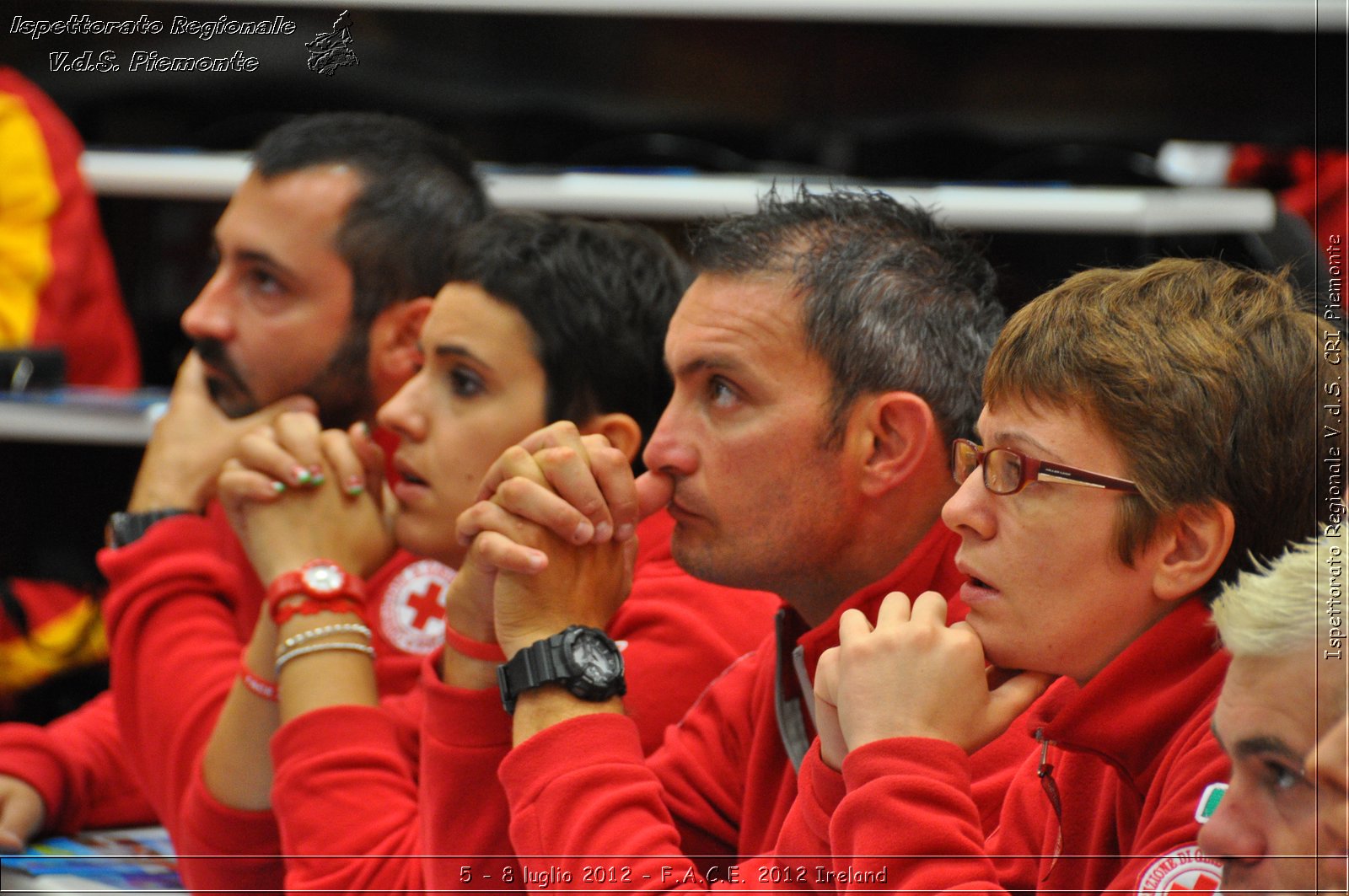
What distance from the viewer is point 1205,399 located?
877 millimetres

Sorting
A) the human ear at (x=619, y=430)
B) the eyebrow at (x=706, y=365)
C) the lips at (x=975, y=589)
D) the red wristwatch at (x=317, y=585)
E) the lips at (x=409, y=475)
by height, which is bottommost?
the red wristwatch at (x=317, y=585)

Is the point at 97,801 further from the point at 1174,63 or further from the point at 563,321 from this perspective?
the point at 1174,63

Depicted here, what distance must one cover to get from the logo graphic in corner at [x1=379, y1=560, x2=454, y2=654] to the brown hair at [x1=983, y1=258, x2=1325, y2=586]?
839 mm

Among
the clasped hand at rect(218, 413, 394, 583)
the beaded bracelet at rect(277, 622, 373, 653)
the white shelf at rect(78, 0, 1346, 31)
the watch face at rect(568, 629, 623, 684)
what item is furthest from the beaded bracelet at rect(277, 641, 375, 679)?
the white shelf at rect(78, 0, 1346, 31)

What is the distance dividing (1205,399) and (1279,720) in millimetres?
219

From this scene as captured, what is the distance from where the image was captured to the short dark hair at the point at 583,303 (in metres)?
1.53

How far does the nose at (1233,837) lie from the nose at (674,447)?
0.58m

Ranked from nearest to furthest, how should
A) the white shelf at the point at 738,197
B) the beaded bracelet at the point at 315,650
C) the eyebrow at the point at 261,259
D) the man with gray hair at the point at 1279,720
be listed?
the man with gray hair at the point at 1279,720, the beaded bracelet at the point at 315,650, the eyebrow at the point at 261,259, the white shelf at the point at 738,197

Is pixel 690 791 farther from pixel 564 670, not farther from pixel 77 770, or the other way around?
pixel 77 770

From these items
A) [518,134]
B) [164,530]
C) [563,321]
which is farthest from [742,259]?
[518,134]

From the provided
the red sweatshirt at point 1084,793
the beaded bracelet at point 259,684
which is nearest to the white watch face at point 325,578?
the beaded bracelet at point 259,684

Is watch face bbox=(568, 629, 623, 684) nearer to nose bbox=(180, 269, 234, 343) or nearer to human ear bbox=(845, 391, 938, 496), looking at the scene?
human ear bbox=(845, 391, 938, 496)

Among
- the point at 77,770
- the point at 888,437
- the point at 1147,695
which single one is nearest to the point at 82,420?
the point at 77,770

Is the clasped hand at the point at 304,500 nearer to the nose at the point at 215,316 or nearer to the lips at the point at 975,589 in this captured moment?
the nose at the point at 215,316
